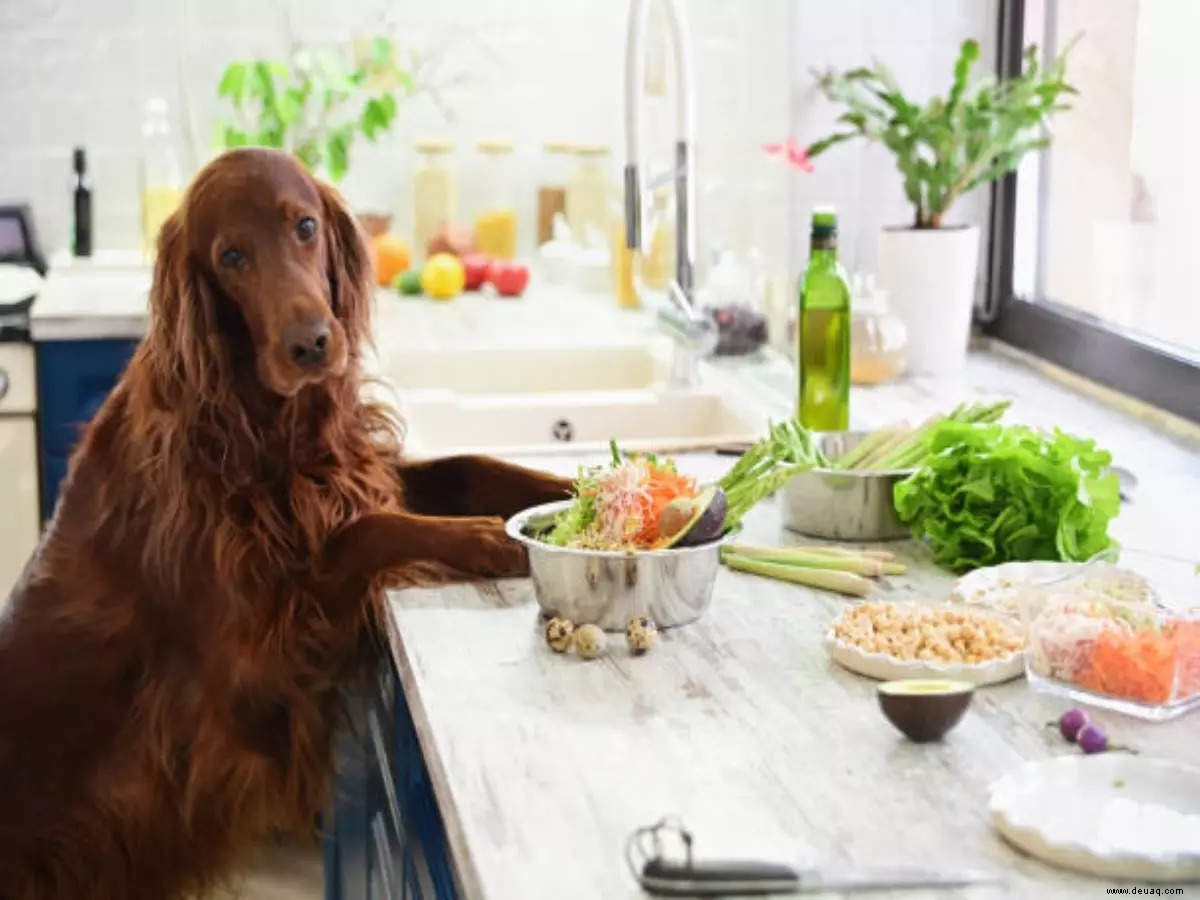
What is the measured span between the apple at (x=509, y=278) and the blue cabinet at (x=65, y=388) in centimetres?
78

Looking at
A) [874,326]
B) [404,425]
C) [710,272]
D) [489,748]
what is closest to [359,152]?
[710,272]

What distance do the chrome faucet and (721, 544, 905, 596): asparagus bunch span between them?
1.04m

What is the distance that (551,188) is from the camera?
13.3 feet

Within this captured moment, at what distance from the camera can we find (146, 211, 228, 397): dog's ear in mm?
1979

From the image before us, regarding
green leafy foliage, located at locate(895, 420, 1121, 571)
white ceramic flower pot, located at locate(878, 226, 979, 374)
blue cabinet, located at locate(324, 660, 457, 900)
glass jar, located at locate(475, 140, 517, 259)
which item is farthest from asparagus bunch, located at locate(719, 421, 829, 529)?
glass jar, located at locate(475, 140, 517, 259)

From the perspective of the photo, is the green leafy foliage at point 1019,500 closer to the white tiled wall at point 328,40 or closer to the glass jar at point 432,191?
the white tiled wall at point 328,40

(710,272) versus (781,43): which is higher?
(781,43)

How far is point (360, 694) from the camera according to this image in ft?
7.00

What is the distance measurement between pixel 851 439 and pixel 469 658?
0.69 metres

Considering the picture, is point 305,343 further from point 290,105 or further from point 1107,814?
point 290,105

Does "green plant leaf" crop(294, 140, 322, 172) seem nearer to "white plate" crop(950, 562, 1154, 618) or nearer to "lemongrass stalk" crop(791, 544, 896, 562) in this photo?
"lemongrass stalk" crop(791, 544, 896, 562)

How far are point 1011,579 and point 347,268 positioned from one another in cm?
80

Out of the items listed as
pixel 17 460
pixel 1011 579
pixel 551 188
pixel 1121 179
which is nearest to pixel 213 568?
pixel 1011 579

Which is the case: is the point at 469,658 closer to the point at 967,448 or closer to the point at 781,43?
the point at 967,448
